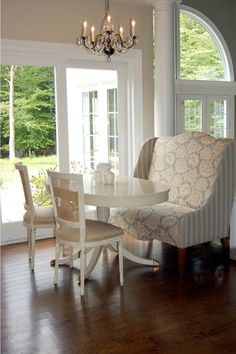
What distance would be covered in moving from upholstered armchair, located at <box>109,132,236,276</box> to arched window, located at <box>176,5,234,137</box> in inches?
65.1

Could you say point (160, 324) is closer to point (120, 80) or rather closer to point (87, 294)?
point (87, 294)

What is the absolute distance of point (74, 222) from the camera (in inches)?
136

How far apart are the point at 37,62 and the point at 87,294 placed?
2.68 meters

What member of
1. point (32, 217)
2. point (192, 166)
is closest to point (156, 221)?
point (192, 166)

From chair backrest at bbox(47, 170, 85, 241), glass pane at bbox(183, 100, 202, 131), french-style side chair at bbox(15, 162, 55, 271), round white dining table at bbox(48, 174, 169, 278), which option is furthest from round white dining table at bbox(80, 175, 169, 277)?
glass pane at bbox(183, 100, 202, 131)

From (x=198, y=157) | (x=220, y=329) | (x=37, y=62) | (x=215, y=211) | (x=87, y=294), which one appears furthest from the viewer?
(x=37, y=62)

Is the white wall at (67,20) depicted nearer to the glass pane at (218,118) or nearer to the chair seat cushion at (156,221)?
the glass pane at (218,118)

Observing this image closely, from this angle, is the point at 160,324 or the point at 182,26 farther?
the point at 182,26

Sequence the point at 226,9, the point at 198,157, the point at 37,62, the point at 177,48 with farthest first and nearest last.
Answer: the point at 226,9 < the point at 177,48 < the point at 37,62 < the point at 198,157

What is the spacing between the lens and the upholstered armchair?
3.97 m

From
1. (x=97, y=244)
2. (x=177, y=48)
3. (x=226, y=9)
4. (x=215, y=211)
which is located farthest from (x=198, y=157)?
(x=226, y=9)

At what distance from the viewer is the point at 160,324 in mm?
2955

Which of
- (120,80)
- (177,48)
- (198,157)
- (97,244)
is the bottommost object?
(97,244)

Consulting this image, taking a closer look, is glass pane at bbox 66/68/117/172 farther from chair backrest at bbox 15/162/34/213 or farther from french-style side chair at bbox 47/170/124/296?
french-style side chair at bbox 47/170/124/296
